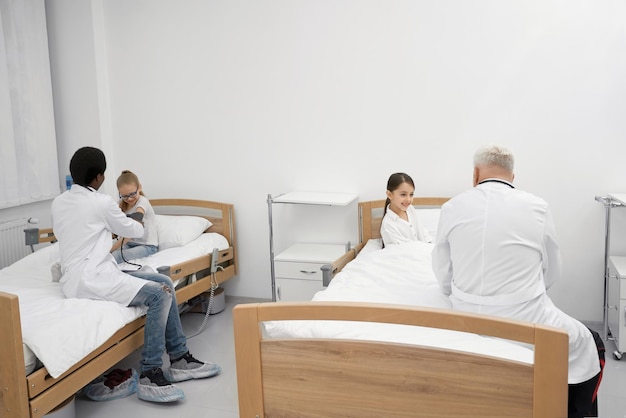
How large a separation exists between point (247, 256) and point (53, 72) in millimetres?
2280

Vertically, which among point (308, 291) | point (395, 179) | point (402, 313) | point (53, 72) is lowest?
point (308, 291)

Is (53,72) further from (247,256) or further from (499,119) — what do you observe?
(499,119)

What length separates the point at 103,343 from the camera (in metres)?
2.92

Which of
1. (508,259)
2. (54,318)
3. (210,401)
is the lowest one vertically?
(210,401)

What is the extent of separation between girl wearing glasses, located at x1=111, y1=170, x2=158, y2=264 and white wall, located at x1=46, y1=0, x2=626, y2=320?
799 millimetres

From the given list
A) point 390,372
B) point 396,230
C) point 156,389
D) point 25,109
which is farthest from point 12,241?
point 390,372

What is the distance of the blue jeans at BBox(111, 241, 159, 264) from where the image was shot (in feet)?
12.7

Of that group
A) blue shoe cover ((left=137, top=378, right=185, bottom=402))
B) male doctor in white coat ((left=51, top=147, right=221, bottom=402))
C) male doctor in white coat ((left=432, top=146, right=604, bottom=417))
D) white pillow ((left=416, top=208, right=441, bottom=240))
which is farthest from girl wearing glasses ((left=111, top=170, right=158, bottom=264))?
male doctor in white coat ((left=432, top=146, right=604, bottom=417))

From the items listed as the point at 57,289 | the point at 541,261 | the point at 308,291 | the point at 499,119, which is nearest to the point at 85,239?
the point at 57,289

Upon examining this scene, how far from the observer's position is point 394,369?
5.76 feet

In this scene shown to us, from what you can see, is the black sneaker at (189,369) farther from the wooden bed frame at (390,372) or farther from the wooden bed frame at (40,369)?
the wooden bed frame at (390,372)

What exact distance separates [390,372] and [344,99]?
292cm

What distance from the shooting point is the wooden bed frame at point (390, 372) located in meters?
1.61

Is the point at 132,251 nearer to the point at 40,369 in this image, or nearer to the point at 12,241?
the point at 12,241
